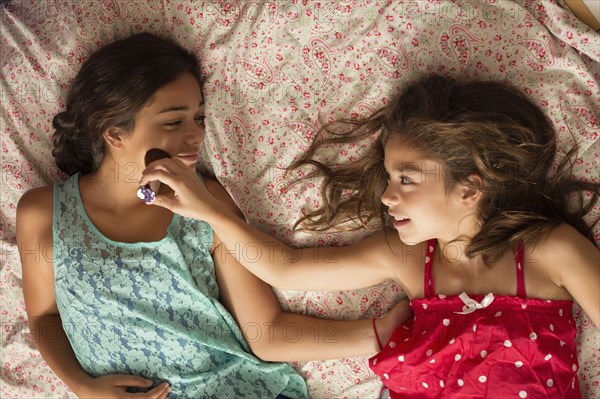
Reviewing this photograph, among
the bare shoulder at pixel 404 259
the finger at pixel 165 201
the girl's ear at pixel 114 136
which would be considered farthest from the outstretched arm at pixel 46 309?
the bare shoulder at pixel 404 259

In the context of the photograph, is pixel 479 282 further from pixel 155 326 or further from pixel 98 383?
pixel 98 383

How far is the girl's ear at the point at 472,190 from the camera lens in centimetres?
155

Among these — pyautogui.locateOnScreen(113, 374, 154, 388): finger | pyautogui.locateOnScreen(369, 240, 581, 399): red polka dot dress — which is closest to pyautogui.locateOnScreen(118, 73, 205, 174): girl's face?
pyautogui.locateOnScreen(113, 374, 154, 388): finger

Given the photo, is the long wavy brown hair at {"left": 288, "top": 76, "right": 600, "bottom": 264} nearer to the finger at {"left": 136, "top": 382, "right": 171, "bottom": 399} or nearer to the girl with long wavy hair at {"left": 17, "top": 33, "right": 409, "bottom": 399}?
the girl with long wavy hair at {"left": 17, "top": 33, "right": 409, "bottom": 399}

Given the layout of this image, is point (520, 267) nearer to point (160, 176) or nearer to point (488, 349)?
point (488, 349)

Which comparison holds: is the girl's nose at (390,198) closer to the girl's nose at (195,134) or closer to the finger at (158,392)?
the girl's nose at (195,134)

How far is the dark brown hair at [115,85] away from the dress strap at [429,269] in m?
0.73

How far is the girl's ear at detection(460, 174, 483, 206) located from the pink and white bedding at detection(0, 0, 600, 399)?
10.7 inches

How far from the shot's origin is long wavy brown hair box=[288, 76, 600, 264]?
1549mm

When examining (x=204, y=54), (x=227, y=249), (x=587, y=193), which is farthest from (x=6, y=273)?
(x=587, y=193)

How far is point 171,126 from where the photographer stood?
68.3 inches

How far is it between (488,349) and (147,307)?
33.4 inches

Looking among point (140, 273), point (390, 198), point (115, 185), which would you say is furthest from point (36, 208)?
point (390, 198)

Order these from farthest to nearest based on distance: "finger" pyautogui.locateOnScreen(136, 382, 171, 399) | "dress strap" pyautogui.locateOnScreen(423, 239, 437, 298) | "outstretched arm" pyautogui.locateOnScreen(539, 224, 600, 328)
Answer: "finger" pyautogui.locateOnScreen(136, 382, 171, 399) < "dress strap" pyautogui.locateOnScreen(423, 239, 437, 298) < "outstretched arm" pyautogui.locateOnScreen(539, 224, 600, 328)
